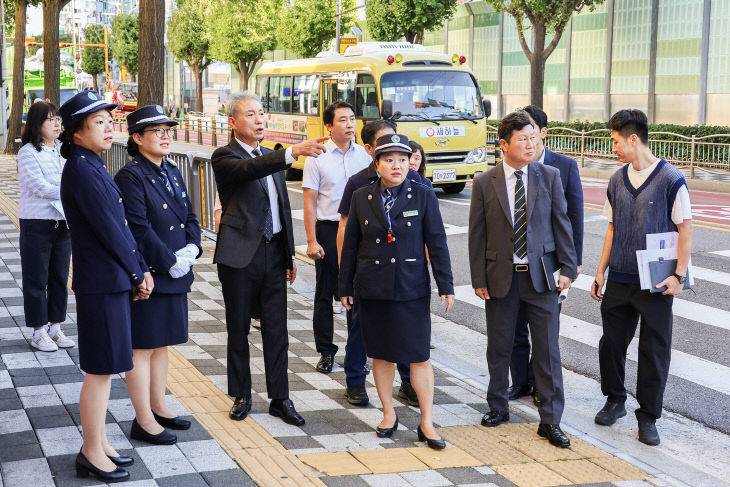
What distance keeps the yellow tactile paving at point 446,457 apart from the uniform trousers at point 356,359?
976mm

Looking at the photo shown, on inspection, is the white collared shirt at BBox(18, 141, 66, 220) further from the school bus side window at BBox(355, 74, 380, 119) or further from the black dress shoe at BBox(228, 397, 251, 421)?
the school bus side window at BBox(355, 74, 380, 119)

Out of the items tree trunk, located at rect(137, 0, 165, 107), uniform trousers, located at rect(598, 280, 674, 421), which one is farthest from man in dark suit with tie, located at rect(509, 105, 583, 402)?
tree trunk, located at rect(137, 0, 165, 107)

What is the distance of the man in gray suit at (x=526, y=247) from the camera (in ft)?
17.1

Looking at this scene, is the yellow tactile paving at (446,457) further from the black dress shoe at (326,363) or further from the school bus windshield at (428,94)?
the school bus windshield at (428,94)

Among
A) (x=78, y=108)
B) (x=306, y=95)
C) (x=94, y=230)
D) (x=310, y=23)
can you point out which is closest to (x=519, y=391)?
(x=94, y=230)

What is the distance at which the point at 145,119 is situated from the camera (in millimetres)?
4844

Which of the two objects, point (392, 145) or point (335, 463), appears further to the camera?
point (392, 145)

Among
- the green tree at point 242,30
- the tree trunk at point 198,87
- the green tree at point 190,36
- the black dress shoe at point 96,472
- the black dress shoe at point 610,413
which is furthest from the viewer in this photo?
the green tree at point 190,36

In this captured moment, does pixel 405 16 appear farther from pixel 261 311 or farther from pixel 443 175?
pixel 261 311

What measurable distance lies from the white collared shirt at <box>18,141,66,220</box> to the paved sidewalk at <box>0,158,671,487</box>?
100 cm

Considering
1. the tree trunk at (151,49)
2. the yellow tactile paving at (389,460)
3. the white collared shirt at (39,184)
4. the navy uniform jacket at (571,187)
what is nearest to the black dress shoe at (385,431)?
the yellow tactile paving at (389,460)

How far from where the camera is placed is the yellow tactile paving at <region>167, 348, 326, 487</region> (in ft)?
14.1

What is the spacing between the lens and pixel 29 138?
6.78m

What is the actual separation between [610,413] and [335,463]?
197 centimetres
